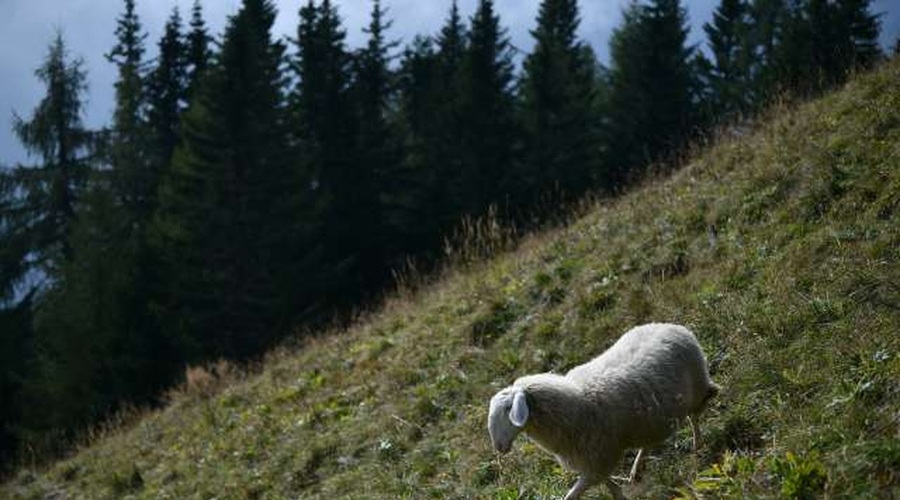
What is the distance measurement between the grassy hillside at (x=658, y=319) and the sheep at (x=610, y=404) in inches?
13.4

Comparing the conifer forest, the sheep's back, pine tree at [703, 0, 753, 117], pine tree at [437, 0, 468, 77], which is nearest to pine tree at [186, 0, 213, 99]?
the conifer forest

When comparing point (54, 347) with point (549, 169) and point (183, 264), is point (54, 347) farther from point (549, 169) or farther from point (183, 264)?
point (549, 169)

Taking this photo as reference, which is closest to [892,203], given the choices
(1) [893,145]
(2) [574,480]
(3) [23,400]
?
(1) [893,145]

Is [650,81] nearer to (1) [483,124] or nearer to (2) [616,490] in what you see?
(1) [483,124]

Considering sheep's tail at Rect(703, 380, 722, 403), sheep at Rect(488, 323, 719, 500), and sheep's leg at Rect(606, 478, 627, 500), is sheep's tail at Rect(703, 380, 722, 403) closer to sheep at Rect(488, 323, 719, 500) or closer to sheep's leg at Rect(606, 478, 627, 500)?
sheep at Rect(488, 323, 719, 500)

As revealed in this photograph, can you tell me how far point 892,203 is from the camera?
6.93m

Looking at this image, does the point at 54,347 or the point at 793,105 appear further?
the point at 54,347

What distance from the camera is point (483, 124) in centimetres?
3422

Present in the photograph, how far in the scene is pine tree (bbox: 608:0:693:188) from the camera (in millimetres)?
36438

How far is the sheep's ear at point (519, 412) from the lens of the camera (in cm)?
467

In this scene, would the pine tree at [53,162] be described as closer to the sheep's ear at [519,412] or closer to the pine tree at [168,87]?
the pine tree at [168,87]

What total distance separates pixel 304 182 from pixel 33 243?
13.1m

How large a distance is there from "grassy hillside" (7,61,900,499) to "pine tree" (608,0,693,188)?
2596 centimetres

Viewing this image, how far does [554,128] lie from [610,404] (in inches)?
1195
